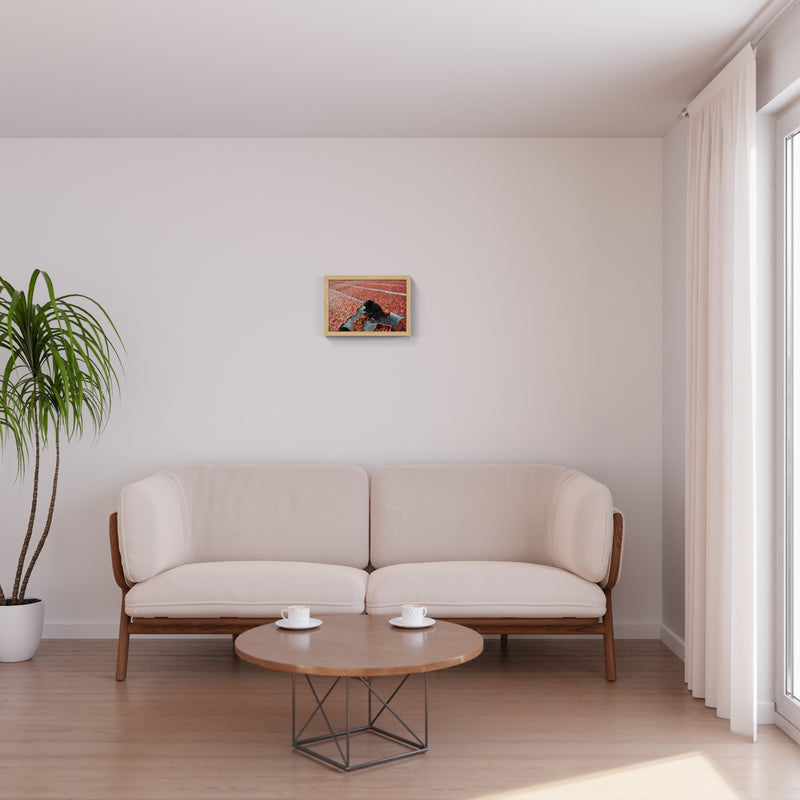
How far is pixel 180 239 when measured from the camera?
4.76 metres

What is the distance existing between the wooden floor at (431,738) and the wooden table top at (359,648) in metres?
0.39

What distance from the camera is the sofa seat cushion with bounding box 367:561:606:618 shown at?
3766 millimetres

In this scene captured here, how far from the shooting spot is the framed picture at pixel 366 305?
186 inches

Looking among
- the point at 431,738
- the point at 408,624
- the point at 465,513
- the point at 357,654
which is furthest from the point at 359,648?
the point at 465,513

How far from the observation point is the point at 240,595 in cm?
378

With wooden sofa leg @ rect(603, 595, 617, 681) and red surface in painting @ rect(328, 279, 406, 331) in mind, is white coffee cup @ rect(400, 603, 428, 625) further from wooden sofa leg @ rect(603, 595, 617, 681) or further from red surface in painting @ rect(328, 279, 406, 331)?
red surface in painting @ rect(328, 279, 406, 331)

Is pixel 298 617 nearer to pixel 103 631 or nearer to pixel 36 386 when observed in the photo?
pixel 103 631

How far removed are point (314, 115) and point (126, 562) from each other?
2.40m

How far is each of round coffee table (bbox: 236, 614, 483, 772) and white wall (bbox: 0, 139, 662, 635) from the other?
1651 mm

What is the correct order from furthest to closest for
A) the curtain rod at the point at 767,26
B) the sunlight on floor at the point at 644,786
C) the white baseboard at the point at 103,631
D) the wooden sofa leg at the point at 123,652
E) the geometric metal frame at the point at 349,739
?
the white baseboard at the point at 103,631, the wooden sofa leg at the point at 123,652, the curtain rod at the point at 767,26, the geometric metal frame at the point at 349,739, the sunlight on floor at the point at 644,786

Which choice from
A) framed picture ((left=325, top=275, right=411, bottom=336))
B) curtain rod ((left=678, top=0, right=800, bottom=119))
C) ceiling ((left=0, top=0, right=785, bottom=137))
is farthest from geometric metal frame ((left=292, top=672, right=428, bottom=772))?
curtain rod ((left=678, top=0, right=800, bottom=119))

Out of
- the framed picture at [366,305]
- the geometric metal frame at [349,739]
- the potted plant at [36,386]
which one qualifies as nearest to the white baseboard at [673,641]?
the geometric metal frame at [349,739]

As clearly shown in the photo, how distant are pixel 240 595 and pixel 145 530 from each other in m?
0.53

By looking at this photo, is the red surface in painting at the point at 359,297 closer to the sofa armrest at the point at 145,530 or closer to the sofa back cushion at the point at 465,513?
the sofa back cushion at the point at 465,513
